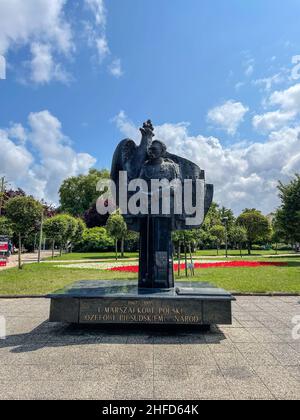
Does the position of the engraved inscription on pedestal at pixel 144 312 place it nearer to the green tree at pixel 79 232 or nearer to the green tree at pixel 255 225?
the green tree at pixel 79 232

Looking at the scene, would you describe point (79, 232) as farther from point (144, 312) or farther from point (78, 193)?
point (144, 312)

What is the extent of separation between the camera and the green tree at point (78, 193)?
61022 millimetres

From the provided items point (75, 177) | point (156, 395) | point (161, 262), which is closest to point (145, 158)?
point (161, 262)

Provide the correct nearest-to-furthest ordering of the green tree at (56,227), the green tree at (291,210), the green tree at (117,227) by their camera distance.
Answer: the green tree at (291,210)
the green tree at (117,227)
the green tree at (56,227)

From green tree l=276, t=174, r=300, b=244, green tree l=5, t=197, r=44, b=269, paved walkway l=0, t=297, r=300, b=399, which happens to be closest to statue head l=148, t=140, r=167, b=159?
paved walkway l=0, t=297, r=300, b=399

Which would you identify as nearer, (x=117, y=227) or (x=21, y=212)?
(x=21, y=212)

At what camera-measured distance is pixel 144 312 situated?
6.27m

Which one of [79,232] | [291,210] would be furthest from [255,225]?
[79,232]

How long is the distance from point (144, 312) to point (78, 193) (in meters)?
57.4

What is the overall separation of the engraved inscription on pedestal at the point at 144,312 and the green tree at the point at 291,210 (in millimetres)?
22426

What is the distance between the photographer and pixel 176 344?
18.6 feet

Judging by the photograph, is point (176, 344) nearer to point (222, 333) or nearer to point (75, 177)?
point (222, 333)

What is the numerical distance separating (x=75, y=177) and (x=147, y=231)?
57.2m

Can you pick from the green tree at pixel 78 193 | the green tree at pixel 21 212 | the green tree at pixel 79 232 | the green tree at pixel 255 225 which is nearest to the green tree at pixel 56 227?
the green tree at pixel 79 232
